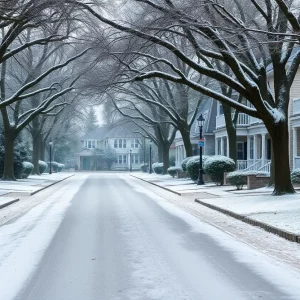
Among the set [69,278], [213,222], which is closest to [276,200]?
[213,222]

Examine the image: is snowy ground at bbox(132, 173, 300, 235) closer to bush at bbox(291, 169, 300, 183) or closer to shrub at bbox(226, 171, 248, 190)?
shrub at bbox(226, 171, 248, 190)

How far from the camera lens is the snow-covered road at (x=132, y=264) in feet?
24.3

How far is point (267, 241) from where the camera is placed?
12.2m

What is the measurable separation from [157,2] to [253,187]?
1222 centimetres

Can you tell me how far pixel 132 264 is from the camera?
9.31 m

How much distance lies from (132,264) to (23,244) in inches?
127

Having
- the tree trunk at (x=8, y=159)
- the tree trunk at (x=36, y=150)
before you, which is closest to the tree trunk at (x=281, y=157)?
the tree trunk at (x=8, y=159)

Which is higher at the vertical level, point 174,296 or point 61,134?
point 61,134

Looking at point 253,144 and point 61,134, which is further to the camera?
point 61,134

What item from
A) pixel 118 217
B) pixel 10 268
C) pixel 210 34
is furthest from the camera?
pixel 210 34

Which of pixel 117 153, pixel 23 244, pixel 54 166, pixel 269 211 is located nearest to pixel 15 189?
pixel 269 211

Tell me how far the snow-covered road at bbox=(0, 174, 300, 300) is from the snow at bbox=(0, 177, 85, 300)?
0.02 meters

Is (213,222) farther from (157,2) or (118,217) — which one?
(157,2)

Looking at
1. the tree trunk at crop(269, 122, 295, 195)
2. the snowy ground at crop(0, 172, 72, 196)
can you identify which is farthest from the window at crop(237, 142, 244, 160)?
the tree trunk at crop(269, 122, 295, 195)
